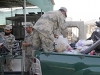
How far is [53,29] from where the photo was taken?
4.80 meters

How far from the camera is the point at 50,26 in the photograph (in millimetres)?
4645

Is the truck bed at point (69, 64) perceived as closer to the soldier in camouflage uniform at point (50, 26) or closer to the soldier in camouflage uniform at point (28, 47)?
the soldier in camouflage uniform at point (50, 26)

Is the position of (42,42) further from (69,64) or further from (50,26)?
(69,64)

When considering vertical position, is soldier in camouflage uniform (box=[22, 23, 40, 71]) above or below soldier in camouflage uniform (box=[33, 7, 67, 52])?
below

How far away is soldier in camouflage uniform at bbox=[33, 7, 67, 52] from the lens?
14.9ft

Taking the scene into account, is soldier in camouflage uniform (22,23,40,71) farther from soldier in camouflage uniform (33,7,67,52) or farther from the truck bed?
the truck bed

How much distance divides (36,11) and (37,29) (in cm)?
892

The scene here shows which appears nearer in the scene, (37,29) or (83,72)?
(83,72)

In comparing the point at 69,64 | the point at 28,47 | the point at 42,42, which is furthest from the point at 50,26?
the point at 69,64

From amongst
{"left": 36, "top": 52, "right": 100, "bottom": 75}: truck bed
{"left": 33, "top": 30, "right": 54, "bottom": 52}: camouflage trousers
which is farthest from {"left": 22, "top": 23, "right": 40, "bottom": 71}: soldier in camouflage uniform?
{"left": 36, "top": 52, "right": 100, "bottom": 75}: truck bed

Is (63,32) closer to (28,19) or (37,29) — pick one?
(37,29)

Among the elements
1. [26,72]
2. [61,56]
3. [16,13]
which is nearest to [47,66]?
[61,56]

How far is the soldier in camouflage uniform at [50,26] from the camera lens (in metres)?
4.54

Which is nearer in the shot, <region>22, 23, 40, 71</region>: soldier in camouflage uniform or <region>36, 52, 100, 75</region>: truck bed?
<region>36, 52, 100, 75</region>: truck bed
